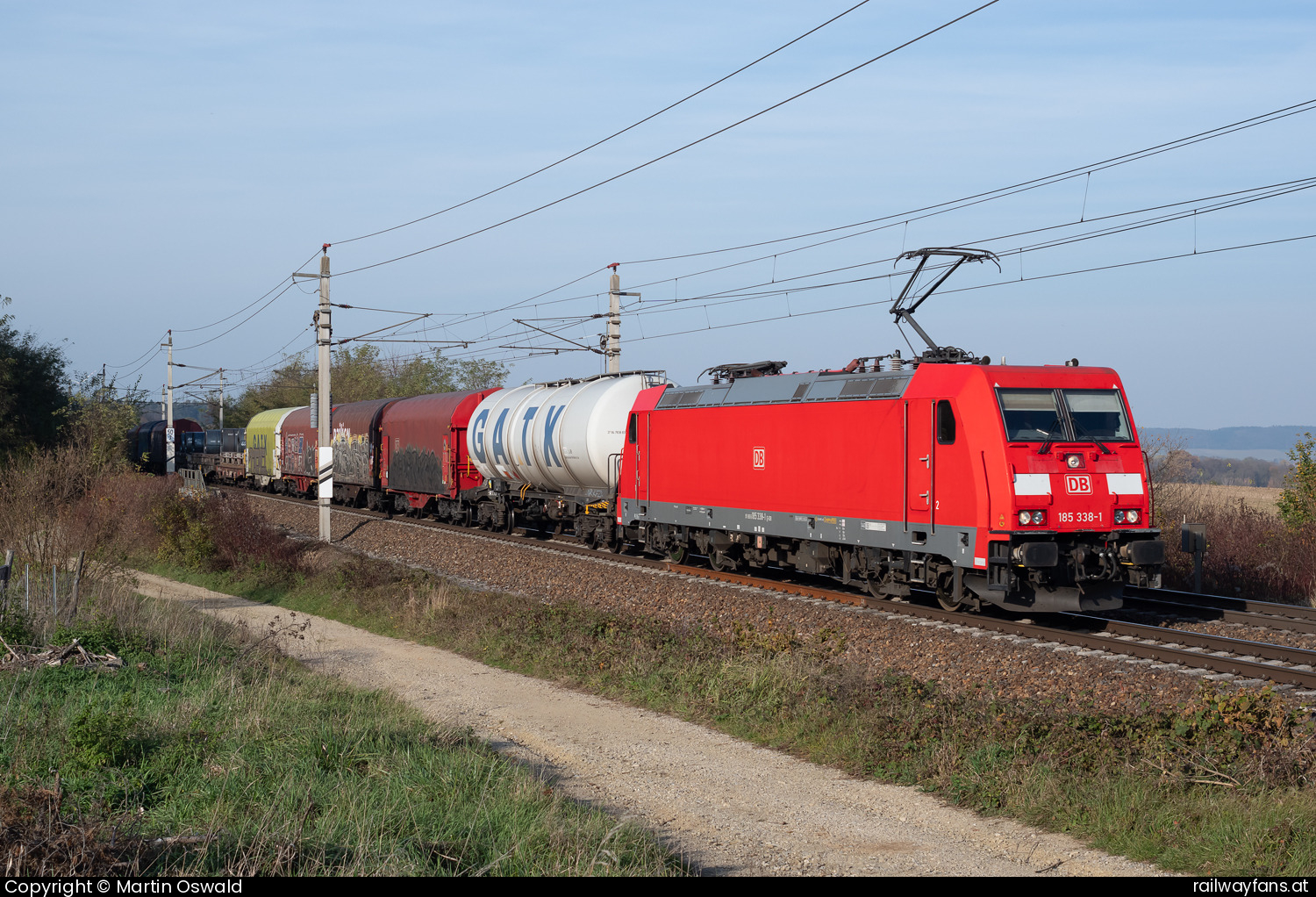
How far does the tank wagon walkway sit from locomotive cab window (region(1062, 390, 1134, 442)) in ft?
26.0

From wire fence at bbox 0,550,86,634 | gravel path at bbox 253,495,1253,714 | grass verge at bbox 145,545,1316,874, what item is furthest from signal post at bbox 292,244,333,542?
grass verge at bbox 145,545,1316,874

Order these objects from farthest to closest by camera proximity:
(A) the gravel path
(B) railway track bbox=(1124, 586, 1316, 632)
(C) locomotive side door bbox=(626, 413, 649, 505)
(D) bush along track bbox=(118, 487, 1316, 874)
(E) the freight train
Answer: (C) locomotive side door bbox=(626, 413, 649, 505) < (B) railway track bbox=(1124, 586, 1316, 632) < (E) the freight train < (A) the gravel path < (D) bush along track bbox=(118, 487, 1316, 874)

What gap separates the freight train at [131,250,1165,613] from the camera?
14312 millimetres

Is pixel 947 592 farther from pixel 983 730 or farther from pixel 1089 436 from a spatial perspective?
pixel 983 730

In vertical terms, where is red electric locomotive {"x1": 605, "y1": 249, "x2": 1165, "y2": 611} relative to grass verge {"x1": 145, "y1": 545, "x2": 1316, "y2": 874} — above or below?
above

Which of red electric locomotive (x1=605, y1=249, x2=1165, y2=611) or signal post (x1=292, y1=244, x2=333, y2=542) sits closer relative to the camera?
red electric locomotive (x1=605, y1=249, x2=1165, y2=611)

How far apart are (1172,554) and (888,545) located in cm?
824

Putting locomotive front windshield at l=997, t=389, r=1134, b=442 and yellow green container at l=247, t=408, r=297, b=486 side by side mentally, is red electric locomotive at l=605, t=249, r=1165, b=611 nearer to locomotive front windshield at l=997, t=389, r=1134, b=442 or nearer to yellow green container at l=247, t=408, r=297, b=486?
locomotive front windshield at l=997, t=389, r=1134, b=442

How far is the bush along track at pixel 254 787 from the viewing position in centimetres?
564

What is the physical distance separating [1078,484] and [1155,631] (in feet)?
7.08

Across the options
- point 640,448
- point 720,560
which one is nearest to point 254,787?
point 720,560

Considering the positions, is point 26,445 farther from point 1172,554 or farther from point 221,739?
point 1172,554

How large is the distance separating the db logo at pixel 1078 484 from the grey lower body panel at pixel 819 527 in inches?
57.6

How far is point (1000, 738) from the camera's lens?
8609 mm
